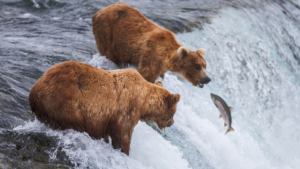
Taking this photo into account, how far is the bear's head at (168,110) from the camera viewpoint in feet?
13.3

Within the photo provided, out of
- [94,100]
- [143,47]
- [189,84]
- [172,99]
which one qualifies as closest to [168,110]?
[172,99]

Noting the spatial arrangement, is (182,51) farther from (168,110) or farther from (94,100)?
(94,100)

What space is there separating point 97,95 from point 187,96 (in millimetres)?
2915

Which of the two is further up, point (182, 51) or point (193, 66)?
point (182, 51)

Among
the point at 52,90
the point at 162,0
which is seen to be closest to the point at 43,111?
the point at 52,90

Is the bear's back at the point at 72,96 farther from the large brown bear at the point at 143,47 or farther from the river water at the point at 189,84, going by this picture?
the large brown bear at the point at 143,47

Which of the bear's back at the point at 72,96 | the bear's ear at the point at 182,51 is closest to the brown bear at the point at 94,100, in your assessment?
the bear's back at the point at 72,96

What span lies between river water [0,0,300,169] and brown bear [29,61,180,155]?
171 mm

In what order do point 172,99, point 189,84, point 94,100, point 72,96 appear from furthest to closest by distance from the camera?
point 189,84
point 172,99
point 94,100
point 72,96

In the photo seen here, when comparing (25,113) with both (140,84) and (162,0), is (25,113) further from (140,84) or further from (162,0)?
(162,0)

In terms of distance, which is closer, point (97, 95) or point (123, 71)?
point (97, 95)

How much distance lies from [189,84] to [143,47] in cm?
149

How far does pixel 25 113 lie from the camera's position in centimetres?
395

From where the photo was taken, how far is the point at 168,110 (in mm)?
4113
